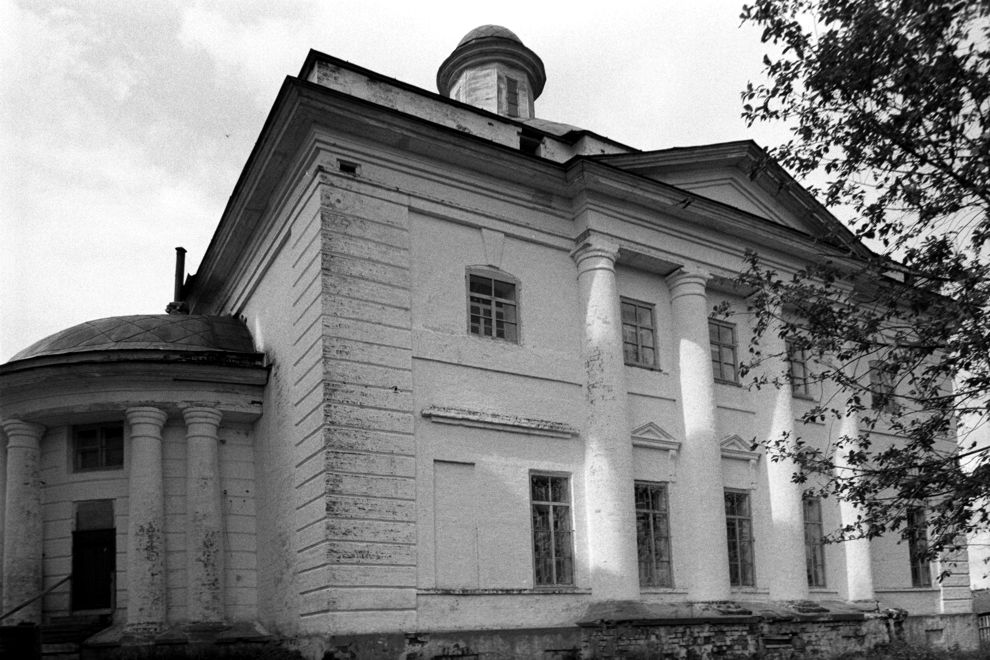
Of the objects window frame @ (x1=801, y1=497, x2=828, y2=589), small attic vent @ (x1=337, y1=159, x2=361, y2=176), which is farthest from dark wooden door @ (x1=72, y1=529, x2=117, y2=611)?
window frame @ (x1=801, y1=497, x2=828, y2=589)

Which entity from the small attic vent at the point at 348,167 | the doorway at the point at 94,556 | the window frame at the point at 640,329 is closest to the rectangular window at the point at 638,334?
the window frame at the point at 640,329

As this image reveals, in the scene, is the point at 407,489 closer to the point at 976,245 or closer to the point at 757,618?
the point at 757,618

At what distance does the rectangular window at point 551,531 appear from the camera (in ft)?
45.8

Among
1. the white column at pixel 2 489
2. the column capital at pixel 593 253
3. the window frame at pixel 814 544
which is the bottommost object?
the window frame at pixel 814 544

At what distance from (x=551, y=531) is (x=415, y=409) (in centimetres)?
275

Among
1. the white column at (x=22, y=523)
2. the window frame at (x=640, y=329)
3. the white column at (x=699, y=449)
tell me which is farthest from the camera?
the window frame at (x=640, y=329)

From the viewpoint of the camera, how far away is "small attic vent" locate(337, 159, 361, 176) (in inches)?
535

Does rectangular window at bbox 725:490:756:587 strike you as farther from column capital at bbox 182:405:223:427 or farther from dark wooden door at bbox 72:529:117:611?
dark wooden door at bbox 72:529:117:611

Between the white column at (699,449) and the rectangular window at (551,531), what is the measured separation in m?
2.15

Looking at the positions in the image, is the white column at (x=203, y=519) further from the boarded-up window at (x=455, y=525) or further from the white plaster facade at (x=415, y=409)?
the boarded-up window at (x=455, y=525)

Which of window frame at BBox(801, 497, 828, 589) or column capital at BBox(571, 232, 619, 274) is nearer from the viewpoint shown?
column capital at BBox(571, 232, 619, 274)

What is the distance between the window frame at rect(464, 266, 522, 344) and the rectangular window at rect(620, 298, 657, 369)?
6.59ft

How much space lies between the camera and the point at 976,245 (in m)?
8.50

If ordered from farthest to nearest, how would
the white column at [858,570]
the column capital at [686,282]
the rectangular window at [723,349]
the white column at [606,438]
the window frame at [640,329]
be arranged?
the white column at [858,570] < the rectangular window at [723,349] < the column capital at [686,282] < the window frame at [640,329] < the white column at [606,438]
